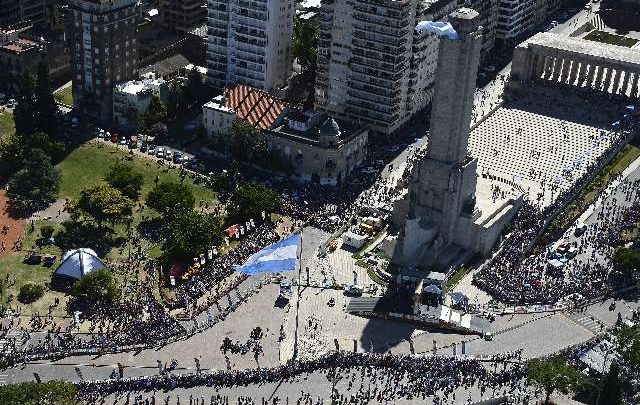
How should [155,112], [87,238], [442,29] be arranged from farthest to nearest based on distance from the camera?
1. [155,112]
2. [87,238]
3. [442,29]

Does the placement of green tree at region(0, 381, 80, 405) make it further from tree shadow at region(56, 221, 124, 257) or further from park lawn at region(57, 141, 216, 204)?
park lawn at region(57, 141, 216, 204)

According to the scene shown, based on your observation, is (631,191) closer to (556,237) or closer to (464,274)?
(556,237)

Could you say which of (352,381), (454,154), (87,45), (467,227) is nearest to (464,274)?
(467,227)

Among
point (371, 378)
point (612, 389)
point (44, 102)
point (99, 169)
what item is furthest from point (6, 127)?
point (612, 389)

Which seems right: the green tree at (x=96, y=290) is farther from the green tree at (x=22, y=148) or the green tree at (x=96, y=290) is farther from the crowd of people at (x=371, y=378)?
the green tree at (x=22, y=148)

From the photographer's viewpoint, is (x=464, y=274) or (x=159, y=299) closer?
(x=159, y=299)

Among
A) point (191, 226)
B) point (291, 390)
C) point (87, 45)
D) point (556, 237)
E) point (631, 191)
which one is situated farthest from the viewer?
point (87, 45)

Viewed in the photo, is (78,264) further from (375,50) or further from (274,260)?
(375,50)

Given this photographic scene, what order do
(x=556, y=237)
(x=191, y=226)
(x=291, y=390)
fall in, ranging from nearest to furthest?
1. (x=291, y=390)
2. (x=191, y=226)
3. (x=556, y=237)

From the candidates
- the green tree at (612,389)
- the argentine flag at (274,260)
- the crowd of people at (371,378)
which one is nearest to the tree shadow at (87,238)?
the argentine flag at (274,260)
